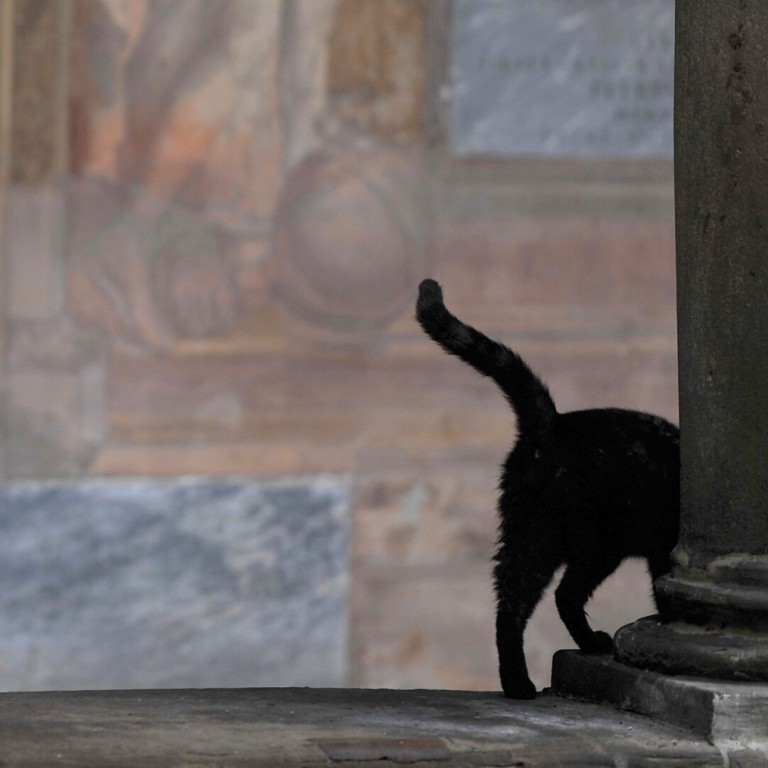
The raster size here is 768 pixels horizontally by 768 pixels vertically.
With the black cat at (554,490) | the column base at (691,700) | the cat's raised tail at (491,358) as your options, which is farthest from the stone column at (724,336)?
the cat's raised tail at (491,358)

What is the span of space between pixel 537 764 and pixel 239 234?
3.82m

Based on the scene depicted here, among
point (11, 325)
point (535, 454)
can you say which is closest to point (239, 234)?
point (11, 325)

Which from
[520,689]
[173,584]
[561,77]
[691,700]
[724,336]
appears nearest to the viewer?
[691,700]

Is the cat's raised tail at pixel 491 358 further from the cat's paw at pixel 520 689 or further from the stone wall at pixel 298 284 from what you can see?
the stone wall at pixel 298 284

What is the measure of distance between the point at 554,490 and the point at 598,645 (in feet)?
1.21

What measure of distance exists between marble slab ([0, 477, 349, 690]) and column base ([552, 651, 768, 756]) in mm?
2987

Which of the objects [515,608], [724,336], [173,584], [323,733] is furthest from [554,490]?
[173,584]

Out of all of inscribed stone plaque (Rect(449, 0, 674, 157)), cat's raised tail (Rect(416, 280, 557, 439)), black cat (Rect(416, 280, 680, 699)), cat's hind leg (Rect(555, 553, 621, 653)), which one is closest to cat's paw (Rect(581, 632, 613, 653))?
cat's hind leg (Rect(555, 553, 621, 653))

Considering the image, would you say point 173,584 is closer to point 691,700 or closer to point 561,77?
point 561,77

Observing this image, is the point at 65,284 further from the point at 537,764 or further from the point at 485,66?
the point at 537,764

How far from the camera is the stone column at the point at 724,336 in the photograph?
302cm

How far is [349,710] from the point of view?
3.02m

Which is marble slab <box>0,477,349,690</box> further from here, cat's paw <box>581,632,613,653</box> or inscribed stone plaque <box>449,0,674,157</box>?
cat's paw <box>581,632,613,653</box>

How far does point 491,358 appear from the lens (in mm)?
3322
